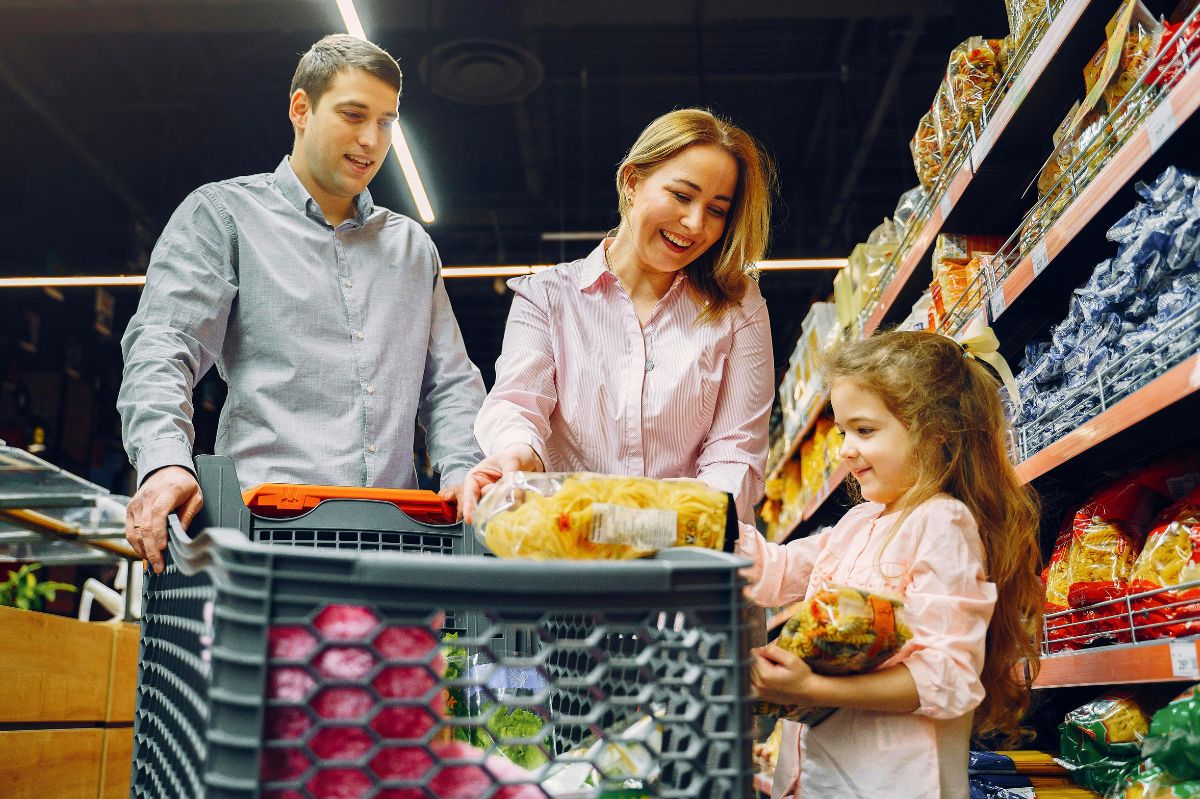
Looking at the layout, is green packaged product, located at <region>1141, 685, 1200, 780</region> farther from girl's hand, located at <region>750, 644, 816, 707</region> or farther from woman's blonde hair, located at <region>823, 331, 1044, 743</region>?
girl's hand, located at <region>750, 644, 816, 707</region>

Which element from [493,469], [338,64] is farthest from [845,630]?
[338,64]

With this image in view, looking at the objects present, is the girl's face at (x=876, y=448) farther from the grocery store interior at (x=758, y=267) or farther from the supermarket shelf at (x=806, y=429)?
the supermarket shelf at (x=806, y=429)

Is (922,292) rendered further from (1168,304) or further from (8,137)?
(8,137)

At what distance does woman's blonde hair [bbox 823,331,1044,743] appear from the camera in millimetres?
1475

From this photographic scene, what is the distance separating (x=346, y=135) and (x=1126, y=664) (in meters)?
1.52

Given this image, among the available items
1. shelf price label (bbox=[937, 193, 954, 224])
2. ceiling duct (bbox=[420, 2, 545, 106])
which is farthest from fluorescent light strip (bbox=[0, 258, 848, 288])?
shelf price label (bbox=[937, 193, 954, 224])

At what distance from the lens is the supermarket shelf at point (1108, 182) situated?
1463mm

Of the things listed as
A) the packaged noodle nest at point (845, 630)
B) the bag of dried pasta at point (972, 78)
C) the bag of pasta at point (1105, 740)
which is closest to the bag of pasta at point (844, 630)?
the packaged noodle nest at point (845, 630)

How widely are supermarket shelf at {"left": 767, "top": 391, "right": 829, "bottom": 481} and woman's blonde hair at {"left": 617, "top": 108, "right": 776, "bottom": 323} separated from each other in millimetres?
1925

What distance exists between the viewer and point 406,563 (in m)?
0.63

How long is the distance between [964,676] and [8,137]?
791 centimetres

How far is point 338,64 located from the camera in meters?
1.86

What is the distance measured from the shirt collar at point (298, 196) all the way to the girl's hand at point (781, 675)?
3.67 ft

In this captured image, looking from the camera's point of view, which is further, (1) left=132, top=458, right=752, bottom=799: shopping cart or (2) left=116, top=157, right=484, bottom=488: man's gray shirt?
(2) left=116, top=157, right=484, bottom=488: man's gray shirt
